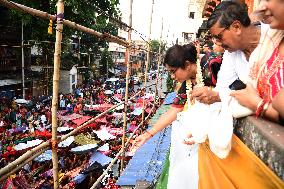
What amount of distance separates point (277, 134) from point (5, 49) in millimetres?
22060

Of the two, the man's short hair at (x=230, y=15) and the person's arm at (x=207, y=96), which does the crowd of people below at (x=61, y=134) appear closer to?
the person's arm at (x=207, y=96)

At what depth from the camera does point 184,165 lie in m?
2.32

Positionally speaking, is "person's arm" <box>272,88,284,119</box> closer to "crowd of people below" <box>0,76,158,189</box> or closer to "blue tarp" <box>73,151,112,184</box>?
"crowd of people below" <box>0,76,158,189</box>

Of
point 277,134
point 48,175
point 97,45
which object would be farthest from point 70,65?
point 277,134

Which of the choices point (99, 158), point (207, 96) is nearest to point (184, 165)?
point (207, 96)

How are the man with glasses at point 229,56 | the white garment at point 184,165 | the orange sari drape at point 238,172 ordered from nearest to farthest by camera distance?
the orange sari drape at point 238,172, the man with glasses at point 229,56, the white garment at point 184,165

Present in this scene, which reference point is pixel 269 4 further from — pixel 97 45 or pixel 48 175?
pixel 97 45

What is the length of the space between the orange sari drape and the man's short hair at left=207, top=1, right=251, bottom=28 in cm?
93

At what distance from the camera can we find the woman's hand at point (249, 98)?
1.35 m

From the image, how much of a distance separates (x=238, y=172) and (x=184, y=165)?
107cm

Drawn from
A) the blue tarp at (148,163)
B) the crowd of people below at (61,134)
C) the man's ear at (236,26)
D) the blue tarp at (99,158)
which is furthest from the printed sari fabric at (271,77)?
the blue tarp at (99,158)

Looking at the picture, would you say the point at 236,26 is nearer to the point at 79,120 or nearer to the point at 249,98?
the point at 249,98

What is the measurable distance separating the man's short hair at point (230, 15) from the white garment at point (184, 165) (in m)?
0.80

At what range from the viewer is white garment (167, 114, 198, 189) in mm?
2173
